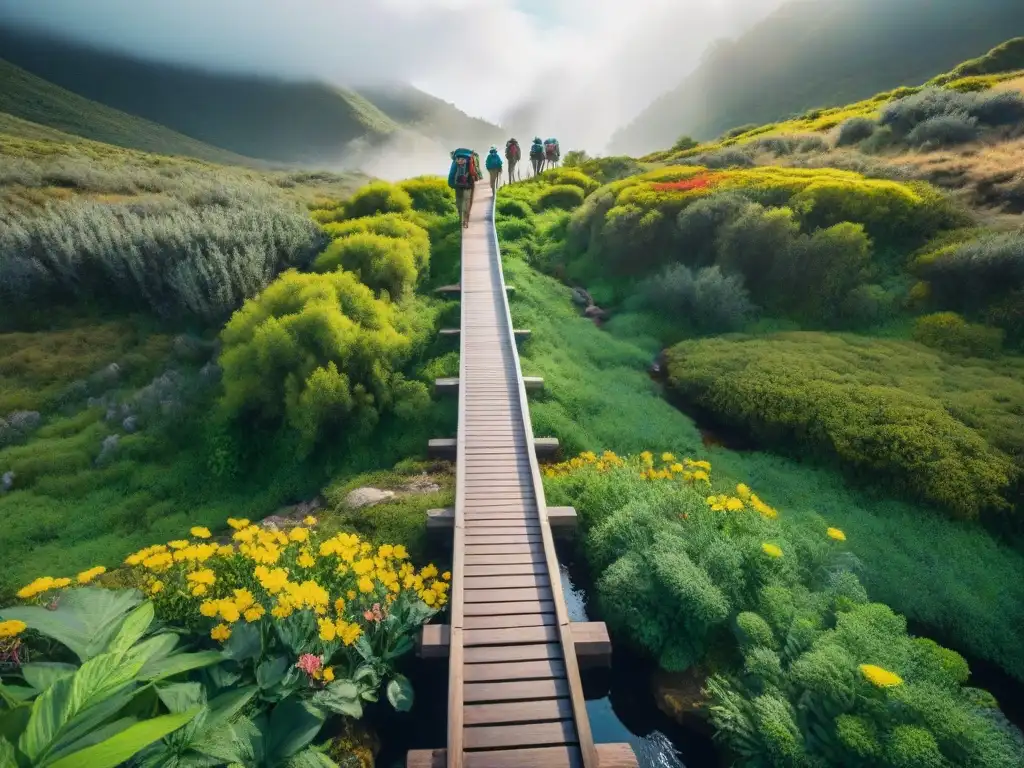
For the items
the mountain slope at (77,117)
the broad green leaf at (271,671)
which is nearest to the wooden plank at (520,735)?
the broad green leaf at (271,671)

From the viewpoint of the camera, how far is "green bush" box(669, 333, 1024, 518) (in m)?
8.24

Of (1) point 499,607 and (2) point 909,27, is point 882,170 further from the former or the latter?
(2) point 909,27

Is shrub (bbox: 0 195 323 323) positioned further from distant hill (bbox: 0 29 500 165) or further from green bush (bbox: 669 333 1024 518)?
distant hill (bbox: 0 29 500 165)

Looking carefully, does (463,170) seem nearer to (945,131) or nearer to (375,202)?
(375,202)

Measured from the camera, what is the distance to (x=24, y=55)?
11575 centimetres

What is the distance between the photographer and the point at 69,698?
136 inches

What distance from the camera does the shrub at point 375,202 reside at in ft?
68.2

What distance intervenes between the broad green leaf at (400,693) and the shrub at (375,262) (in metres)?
10.5

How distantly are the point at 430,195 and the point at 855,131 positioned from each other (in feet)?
65.4

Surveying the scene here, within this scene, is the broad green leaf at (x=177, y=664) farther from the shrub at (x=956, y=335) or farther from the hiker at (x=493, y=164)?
the hiker at (x=493, y=164)

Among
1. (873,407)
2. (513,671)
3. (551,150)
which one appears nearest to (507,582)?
(513,671)

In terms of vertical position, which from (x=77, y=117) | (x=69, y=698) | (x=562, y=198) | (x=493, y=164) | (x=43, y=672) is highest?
(x=77, y=117)

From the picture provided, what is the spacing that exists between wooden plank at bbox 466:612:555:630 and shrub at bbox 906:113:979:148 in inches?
957

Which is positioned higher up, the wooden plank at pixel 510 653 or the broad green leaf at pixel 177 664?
the broad green leaf at pixel 177 664
